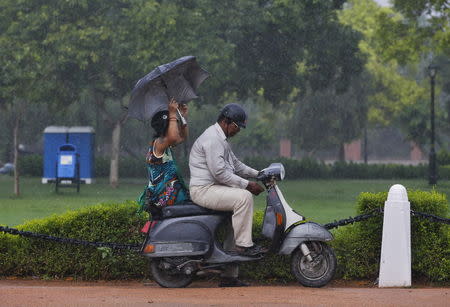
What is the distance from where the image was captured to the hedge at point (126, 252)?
9508mm

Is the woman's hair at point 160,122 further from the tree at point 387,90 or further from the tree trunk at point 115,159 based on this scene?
the tree at point 387,90

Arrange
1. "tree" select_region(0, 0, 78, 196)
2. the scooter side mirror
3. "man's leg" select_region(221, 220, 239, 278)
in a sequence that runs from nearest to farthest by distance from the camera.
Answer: the scooter side mirror → "man's leg" select_region(221, 220, 239, 278) → "tree" select_region(0, 0, 78, 196)

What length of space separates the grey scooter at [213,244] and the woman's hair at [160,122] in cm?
76

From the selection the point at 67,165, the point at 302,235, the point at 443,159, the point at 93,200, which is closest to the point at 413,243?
the point at 302,235

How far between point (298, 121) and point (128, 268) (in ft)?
154

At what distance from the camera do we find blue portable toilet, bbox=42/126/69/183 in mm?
34656

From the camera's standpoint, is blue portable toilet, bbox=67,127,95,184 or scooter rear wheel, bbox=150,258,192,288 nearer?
scooter rear wheel, bbox=150,258,192,288

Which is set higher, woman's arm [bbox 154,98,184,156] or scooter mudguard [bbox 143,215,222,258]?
woman's arm [bbox 154,98,184,156]

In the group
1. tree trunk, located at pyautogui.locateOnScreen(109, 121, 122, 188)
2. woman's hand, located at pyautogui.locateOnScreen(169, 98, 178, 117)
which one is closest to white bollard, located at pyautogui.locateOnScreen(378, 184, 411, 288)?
woman's hand, located at pyautogui.locateOnScreen(169, 98, 178, 117)

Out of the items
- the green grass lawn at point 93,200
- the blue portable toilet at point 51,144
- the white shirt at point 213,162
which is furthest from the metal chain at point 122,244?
the blue portable toilet at point 51,144

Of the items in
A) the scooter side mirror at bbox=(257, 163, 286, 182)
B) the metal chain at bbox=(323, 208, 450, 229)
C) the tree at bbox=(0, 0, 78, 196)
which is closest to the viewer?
the scooter side mirror at bbox=(257, 163, 286, 182)

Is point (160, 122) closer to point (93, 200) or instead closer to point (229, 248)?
point (229, 248)

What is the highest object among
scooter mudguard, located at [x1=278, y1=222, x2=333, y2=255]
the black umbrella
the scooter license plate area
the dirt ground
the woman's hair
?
the black umbrella

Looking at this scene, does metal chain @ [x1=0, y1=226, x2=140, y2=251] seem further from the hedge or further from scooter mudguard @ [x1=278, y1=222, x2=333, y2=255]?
scooter mudguard @ [x1=278, y1=222, x2=333, y2=255]
